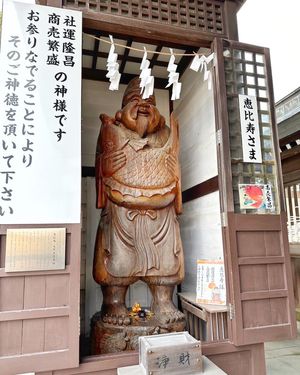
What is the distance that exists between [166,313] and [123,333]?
49 centimetres

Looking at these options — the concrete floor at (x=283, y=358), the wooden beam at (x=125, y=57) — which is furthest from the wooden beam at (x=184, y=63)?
the concrete floor at (x=283, y=358)

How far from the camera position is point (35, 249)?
7.39 feet

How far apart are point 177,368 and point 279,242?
1.45 metres

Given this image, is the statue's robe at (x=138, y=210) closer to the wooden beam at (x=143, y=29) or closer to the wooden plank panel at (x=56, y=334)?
the wooden plank panel at (x=56, y=334)

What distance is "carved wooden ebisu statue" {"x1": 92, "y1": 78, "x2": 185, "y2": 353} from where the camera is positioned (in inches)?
121

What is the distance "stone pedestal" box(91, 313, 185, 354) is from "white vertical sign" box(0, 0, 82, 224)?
124 cm

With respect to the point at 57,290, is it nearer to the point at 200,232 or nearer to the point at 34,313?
the point at 34,313

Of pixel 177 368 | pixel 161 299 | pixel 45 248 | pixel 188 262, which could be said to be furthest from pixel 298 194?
pixel 45 248

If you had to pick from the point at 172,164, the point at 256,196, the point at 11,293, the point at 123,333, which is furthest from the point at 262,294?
the point at 11,293

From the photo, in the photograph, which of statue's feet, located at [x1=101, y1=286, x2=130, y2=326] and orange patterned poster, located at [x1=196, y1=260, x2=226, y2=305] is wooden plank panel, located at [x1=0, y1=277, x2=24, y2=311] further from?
orange patterned poster, located at [x1=196, y1=260, x2=226, y2=305]

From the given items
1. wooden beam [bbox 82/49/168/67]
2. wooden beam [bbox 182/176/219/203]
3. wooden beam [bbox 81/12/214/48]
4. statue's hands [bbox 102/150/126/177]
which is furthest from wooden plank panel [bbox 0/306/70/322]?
wooden beam [bbox 82/49/168/67]

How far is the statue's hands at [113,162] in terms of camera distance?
126 inches

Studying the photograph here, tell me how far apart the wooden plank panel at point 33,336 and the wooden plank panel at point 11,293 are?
148 millimetres

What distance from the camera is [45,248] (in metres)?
2.27
